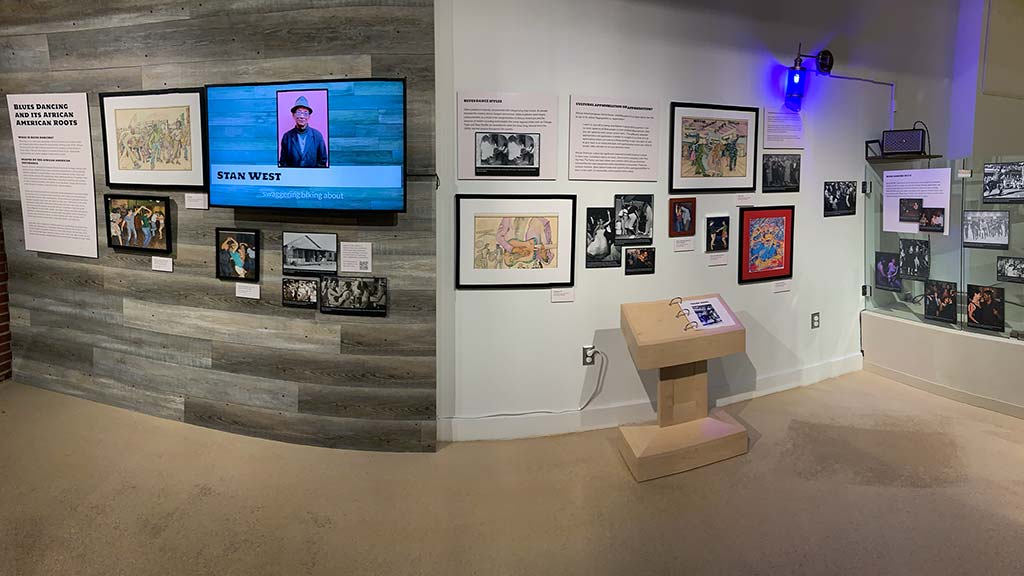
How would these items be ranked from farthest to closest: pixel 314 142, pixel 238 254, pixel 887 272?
pixel 887 272 → pixel 238 254 → pixel 314 142

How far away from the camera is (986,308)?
12.9 ft

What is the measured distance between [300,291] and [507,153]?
1.44m

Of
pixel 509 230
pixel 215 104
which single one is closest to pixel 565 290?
pixel 509 230

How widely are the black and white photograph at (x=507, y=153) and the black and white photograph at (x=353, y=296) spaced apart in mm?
882

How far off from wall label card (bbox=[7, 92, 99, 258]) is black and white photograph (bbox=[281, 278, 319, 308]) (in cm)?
156

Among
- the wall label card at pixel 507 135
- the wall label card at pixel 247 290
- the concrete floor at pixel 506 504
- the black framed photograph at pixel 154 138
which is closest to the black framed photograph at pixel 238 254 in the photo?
the wall label card at pixel 247 290

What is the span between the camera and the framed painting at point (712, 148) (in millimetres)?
3654

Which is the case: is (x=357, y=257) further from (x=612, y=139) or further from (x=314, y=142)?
(x=612, y=139)

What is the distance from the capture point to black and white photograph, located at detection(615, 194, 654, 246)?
3.55 metres

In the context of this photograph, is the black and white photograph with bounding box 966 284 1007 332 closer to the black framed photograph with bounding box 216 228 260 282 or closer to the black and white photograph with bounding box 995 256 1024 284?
the black and white photograph with bounding box 995 256 1024 284

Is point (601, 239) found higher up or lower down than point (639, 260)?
higher up

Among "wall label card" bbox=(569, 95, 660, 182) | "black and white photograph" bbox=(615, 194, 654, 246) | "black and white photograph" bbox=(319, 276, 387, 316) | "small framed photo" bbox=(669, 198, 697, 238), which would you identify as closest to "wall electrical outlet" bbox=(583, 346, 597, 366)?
"black and white photograph" bbox=(615, 194, 654, 246)

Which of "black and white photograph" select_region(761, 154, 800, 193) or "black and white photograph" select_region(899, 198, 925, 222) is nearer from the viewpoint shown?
"black and white photograph" select_region(761, 154, 800, 193)

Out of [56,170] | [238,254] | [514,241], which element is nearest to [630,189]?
[514,241]
